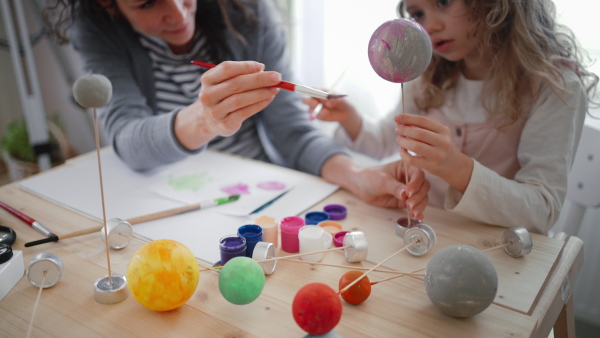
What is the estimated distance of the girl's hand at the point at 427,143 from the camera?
739mm

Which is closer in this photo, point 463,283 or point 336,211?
point 463,283

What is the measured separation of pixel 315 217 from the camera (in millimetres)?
840

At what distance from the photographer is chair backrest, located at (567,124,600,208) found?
40.4 inches

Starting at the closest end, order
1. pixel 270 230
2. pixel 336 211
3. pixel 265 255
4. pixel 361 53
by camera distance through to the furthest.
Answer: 1. pixel 265 255
2. pixel 270 230
3. pixel 336 211
4. pixel 361 53

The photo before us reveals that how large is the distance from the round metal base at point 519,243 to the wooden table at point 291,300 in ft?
0.04

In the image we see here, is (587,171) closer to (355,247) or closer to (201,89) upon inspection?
(355,247)

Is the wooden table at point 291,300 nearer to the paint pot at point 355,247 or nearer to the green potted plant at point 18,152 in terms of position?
the paint pot at point 355,247

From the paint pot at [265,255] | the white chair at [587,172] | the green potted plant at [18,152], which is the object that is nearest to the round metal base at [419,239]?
the paint pot at [265,255]

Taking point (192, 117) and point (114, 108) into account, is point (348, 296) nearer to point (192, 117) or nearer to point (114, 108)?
point (192, 117)

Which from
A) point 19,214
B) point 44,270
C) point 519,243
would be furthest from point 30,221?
point 519,243

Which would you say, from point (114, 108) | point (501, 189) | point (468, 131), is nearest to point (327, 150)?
point (468, 131)

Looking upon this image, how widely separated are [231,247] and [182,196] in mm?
307

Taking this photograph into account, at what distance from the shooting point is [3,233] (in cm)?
77

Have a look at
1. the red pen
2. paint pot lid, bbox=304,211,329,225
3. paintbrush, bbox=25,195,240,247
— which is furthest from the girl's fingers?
the red pen
